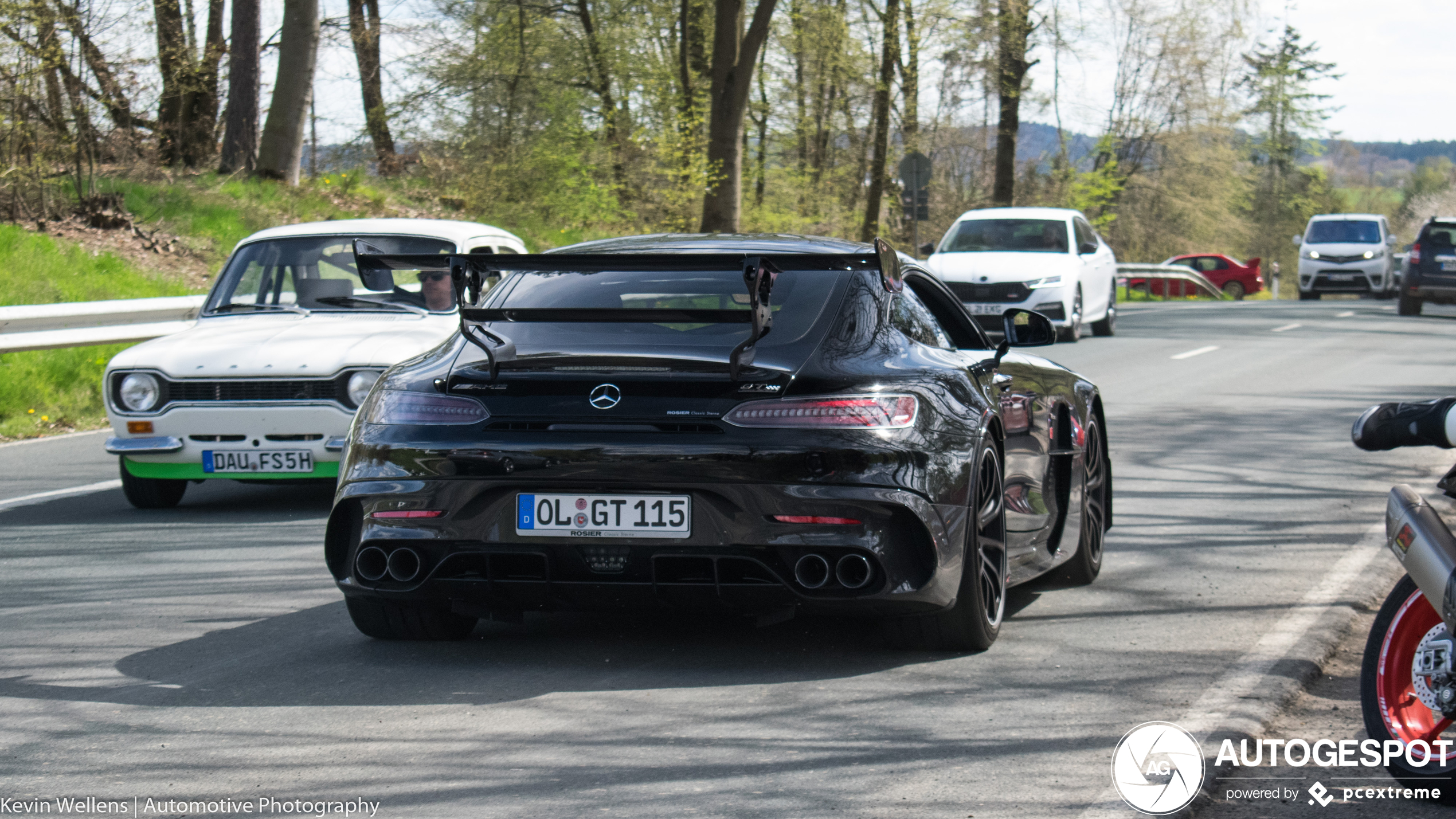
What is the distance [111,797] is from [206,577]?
3.11 meters

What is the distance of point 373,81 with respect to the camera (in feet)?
100

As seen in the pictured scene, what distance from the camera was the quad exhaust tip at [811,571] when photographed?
4855 millimetres

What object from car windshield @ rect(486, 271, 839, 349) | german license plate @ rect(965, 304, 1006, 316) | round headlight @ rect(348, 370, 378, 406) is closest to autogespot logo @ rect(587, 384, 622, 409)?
car windshield @ rect(486, 271, 839, 349)

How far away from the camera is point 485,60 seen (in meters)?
29.4

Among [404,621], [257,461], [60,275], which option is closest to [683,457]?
[404,621]

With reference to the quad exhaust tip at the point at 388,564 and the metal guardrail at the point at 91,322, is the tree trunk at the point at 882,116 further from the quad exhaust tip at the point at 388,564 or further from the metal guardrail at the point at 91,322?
the quad exhaust tip at the point at 388,564

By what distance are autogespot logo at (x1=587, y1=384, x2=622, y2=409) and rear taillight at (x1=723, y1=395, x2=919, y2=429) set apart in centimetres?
35

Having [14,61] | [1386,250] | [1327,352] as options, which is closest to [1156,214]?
[1386,250]

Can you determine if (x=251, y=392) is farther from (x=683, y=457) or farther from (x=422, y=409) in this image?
Result: (x=683, y=457)

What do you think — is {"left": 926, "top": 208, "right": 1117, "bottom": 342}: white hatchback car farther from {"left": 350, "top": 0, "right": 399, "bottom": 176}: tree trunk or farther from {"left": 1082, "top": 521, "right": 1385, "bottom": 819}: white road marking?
{"left": 1082, "top": 521, "right": 1385, "bottom": 819}: white road marking

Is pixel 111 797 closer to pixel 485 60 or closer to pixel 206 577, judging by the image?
pixel 206 577

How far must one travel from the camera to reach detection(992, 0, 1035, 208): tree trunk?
32812mm

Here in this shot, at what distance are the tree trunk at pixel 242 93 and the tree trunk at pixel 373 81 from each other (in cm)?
433

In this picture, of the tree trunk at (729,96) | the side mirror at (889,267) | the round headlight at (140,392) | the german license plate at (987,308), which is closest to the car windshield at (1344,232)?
the tree trunk at (729,96)
